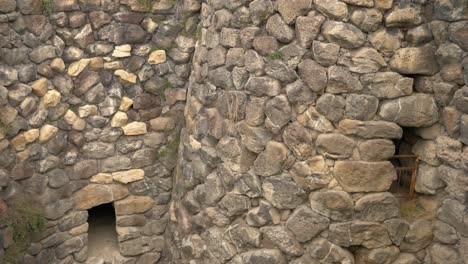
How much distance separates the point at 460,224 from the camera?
3789 millimetres

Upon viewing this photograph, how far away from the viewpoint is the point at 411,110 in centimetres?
382

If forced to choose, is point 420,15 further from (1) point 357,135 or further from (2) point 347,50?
(1) point 357,135

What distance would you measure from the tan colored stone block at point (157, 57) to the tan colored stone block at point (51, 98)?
92 cm

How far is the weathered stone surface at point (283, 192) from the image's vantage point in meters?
4.03

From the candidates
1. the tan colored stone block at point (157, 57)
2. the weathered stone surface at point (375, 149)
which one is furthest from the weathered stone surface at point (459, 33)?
the tan colored stone block at point (157, 57)

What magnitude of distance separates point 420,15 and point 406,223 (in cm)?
147

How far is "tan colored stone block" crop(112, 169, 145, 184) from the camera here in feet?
17.8

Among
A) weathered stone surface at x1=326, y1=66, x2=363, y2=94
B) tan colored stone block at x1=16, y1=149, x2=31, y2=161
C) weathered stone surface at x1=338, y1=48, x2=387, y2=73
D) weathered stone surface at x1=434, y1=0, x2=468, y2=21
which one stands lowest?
tan colored stone block at x1=16, y1=149, x2=31, y2=161

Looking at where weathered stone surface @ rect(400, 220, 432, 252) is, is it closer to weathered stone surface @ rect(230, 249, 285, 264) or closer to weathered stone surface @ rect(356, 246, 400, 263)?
weathered stone surface @ rect(356, 246, 400, 263)

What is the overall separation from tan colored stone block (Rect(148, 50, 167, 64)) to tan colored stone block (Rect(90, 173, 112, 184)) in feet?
3.87

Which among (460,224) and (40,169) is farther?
(40,169)

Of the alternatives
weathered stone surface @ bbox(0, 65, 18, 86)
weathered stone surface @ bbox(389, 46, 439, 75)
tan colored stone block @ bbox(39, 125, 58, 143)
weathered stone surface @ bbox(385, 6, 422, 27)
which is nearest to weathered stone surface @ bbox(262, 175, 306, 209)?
weathered stone surface @ bbox(389, 46, 439, 75)

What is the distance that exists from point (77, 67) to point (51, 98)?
374 millimetres

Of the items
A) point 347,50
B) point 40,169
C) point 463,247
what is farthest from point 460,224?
point 40,169
